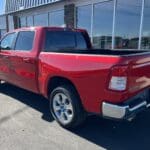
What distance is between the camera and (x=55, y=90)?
4.25 metres

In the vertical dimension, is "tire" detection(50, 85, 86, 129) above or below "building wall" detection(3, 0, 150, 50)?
below

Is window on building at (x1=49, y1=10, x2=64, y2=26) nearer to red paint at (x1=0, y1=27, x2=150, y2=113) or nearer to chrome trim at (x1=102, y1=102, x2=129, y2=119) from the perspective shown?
red paint at (x1=0, y1=27, x2=150, y2=113)

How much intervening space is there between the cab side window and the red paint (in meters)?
0.90

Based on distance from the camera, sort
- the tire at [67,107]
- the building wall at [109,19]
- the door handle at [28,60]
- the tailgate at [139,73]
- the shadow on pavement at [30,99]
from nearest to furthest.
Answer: the tailgate at [139,73] → the tire at [67,107] → the door handle at [28,60] → the shadow on pavement at [30,99] → the building wall at [109,19]


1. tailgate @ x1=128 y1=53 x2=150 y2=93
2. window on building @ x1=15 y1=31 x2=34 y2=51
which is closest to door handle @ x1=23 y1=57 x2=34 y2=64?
window on building @ x1=15 y1=31 x2=34 y2=51

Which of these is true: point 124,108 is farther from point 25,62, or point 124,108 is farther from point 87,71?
point 25,62

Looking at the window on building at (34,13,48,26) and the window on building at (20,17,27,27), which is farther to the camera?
the window on building at (20,17,27,27)

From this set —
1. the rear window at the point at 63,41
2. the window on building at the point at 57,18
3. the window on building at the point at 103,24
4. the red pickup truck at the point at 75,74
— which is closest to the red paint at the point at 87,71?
the red pickup truck at the point at 75,74

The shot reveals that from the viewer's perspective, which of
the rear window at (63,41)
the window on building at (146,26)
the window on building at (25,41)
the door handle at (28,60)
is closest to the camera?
the door handle at (28,60)

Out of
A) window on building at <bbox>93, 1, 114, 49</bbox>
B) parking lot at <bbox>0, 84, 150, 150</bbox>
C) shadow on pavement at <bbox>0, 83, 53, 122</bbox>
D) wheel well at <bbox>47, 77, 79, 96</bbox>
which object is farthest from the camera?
window on building at <bbox>93, 1, 114, 49</bbox>

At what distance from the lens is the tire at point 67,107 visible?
3896 mm

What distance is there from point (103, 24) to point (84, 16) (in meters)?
1.26

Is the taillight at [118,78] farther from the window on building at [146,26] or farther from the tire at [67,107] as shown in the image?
the window on building at [146,26]

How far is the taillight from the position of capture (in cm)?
314
